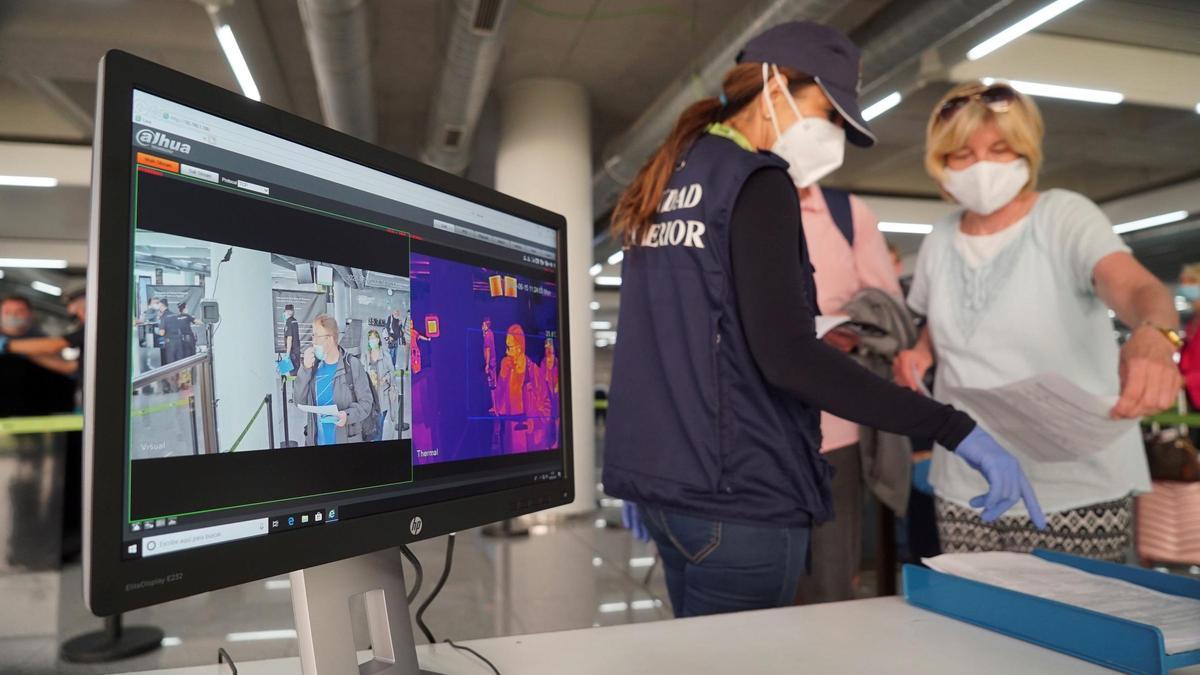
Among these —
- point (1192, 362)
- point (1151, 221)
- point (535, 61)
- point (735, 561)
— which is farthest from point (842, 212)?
point (1151, 221)

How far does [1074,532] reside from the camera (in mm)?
1351

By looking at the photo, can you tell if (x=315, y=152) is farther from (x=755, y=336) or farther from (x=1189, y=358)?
(x=1189, y=358)

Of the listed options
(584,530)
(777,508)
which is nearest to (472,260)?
(777,508)

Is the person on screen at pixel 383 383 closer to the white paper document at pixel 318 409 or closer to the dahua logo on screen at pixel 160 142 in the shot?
the white paper document at pixel 318 409

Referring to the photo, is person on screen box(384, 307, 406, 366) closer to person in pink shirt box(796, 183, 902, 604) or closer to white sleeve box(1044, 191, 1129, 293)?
person in pink shirt box(796, 183, 902, 604)

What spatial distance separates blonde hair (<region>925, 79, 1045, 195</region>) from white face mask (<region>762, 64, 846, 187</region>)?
30 centimetres

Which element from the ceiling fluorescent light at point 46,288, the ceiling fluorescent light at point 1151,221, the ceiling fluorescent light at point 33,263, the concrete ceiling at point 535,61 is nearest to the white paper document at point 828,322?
the concrete ceiling at point 535,61

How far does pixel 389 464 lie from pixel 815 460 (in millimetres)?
628

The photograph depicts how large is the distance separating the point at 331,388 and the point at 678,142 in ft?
2.47

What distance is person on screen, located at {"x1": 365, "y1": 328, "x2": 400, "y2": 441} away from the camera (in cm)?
64

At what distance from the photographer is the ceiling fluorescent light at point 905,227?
9742 mm

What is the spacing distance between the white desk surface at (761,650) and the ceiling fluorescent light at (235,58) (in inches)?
160

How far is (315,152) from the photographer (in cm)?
62

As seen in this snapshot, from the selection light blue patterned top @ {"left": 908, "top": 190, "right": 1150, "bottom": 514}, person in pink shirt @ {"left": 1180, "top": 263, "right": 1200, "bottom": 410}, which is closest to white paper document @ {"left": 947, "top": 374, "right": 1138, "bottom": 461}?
light blue patterned top @ {"left": 908, "top": 190, "right": 1150, "bottom": 514}
